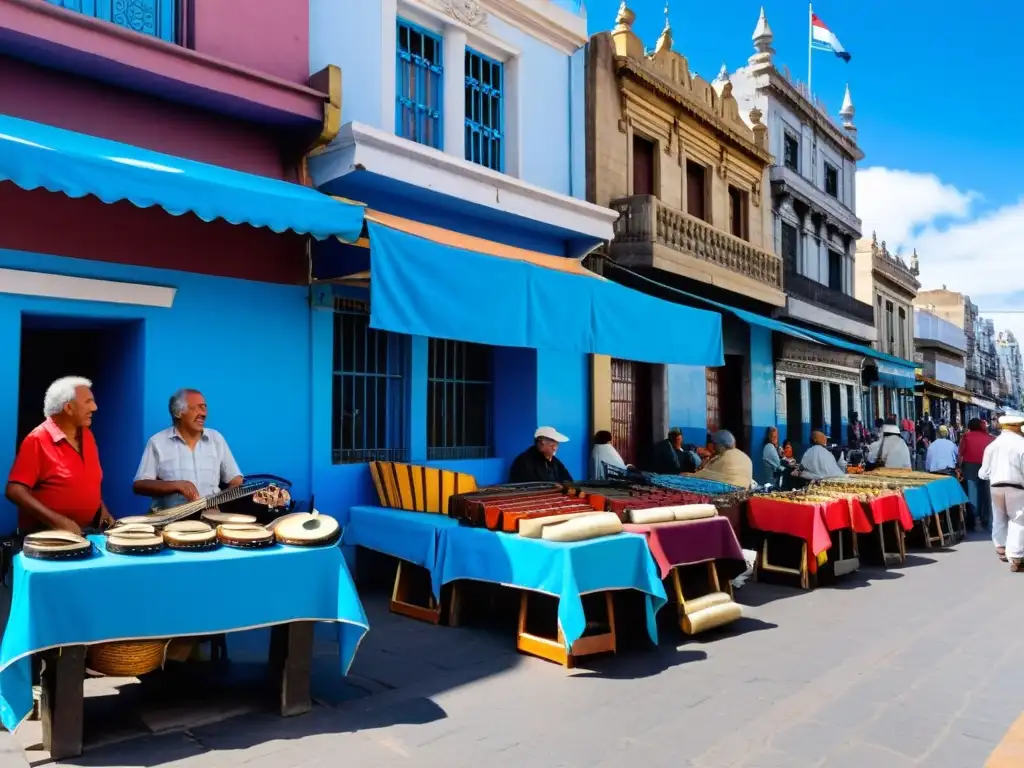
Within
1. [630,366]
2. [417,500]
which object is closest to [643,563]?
[417,500]

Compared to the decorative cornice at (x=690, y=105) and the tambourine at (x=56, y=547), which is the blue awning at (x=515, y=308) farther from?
the decorative cornice at (x=690, y=105)

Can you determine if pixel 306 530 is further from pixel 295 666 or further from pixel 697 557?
pixel 697 557

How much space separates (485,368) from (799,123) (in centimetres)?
1266

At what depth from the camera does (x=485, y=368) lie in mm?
9391

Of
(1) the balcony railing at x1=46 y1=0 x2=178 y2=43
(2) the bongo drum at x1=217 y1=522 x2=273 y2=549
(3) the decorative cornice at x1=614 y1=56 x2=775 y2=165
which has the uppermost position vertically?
(3) the decorative cornice at x1=614 y1=56 x2=775 y2=165

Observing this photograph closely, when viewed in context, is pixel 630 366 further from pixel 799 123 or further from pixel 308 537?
pixel 799 123

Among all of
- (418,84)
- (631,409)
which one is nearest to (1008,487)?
(631,409)

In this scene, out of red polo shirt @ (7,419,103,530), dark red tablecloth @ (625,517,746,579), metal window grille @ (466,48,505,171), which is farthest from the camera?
metal window grille @ (466,48,505,171)

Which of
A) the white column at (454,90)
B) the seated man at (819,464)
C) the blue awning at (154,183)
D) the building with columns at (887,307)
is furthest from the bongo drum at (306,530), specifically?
the building with columns at (887,307)

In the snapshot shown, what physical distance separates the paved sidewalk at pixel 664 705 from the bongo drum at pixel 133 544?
871 mm

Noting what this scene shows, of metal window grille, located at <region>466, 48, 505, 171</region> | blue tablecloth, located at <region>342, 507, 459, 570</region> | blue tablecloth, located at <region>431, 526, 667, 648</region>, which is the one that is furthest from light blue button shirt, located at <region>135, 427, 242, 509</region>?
metal window grille, located at <region>466, 48, 505, 171</region>

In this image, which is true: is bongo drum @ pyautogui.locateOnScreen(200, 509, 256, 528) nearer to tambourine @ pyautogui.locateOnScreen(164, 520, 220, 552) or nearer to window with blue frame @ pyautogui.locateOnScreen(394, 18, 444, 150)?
tambourine @ pyautogui.locateOnScreen(164, 520, 220, 552)

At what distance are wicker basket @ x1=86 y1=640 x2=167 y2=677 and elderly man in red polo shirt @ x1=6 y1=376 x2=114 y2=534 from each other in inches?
28.8

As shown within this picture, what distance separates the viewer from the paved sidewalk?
375 centimetres
